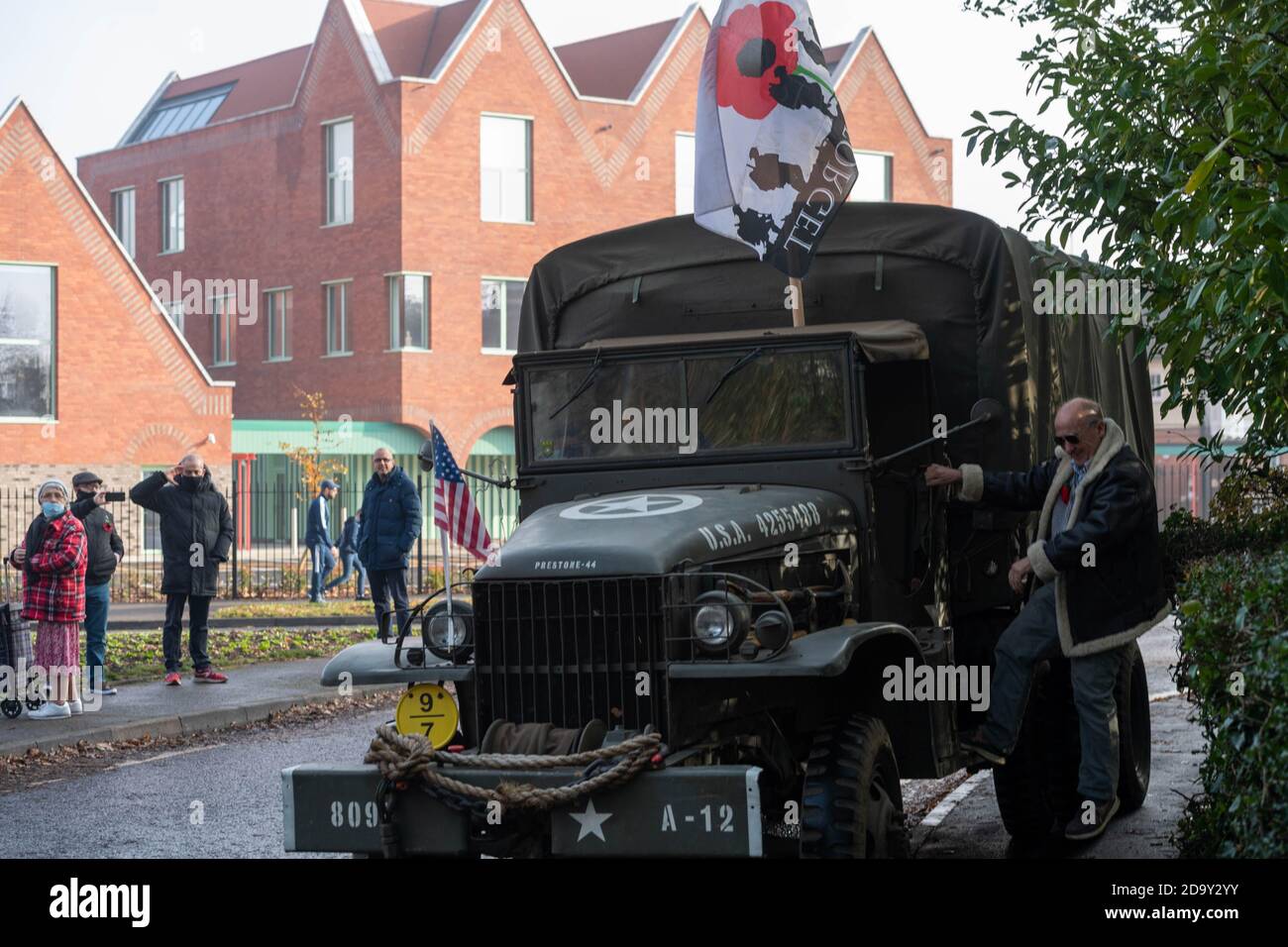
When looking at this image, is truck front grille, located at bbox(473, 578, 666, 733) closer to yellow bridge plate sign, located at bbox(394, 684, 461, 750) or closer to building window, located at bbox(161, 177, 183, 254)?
yellow bridge plate sign, located at bbox(394, 684, 461, 750)

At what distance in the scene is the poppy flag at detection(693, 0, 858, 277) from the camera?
8922 mm

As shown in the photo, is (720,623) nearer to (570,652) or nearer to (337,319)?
(570,652)

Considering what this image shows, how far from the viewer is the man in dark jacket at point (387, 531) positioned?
16.9 m

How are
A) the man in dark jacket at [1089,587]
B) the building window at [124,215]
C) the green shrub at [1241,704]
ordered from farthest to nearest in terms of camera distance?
the building window at [124,215] → the man in dark jacket at [1089,587] → the green shrub at [1241,704]

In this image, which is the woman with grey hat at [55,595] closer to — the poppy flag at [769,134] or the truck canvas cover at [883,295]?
the truck canvas cover at [883,295]

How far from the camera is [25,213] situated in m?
33.7

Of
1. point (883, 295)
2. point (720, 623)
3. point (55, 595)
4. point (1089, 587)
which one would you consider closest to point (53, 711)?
point (55, 595)

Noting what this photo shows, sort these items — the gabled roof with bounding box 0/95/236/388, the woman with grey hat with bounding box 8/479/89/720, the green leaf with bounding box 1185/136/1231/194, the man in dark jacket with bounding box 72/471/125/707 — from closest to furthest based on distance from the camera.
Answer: the green leaf with bounding box 1185/136/1231/194, the woman with grey hat with bounding box 8/479/89/720, the man in dark jacket with bounding box 72/471/125/707, the gabled roof with bounding box 0/95/236/388

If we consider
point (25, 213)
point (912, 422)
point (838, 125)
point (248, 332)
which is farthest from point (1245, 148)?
point (248, 332)

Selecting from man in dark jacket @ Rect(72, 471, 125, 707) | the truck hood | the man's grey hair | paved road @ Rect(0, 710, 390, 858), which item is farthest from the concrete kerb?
the man's grey hair

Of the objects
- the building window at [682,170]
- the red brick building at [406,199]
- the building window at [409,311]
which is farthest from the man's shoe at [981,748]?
the building window at [682,170]

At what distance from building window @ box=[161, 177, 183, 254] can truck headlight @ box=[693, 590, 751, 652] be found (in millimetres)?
43303

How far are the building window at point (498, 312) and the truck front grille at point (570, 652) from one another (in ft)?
117
